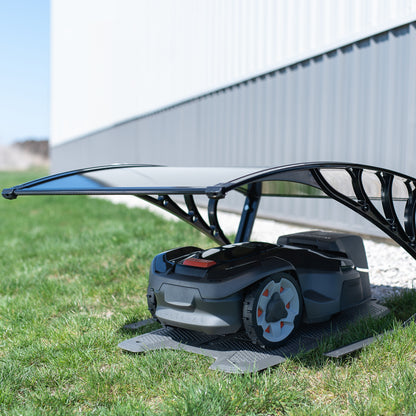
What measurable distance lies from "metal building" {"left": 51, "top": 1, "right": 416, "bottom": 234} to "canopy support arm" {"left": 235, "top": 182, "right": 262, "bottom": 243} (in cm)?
278

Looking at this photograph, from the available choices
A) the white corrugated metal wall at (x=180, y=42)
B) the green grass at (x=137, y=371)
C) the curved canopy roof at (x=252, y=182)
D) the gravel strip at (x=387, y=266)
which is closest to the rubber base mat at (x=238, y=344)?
the green grass at (x=137, y=371)

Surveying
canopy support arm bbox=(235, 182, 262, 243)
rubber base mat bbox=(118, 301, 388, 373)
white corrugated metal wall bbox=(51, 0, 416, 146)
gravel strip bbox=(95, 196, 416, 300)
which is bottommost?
rubber base mat bbox=(118, 301, 388, 373)

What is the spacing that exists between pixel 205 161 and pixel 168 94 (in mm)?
3050

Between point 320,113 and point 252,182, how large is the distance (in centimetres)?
540

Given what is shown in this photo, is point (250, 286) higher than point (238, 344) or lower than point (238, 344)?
higher

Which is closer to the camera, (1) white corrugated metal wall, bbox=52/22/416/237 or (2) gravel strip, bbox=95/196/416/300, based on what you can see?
(2) gravel strip, bbox=95/196/416/300

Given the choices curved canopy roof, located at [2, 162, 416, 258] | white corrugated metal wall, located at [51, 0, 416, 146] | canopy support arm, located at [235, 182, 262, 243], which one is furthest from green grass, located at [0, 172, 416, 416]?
white corrugated metal wall, located at [51, 0, 416, 146]

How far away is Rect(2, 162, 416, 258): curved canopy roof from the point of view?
2.77m

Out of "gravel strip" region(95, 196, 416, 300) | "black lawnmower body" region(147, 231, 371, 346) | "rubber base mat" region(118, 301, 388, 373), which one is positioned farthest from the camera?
"gravel strip" region(95, 196, 416, 300)

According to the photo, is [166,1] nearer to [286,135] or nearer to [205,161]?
[205,161]

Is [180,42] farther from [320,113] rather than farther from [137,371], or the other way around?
[137,371]

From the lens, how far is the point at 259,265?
10.6 ft

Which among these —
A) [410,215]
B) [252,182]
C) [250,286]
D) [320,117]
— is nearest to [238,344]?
[250,286]

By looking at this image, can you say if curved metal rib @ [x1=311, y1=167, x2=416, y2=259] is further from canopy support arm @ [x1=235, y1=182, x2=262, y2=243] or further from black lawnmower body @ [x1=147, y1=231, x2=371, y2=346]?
canopy support arm @ [x1=235, y1=182, x2=262, y2=243]
